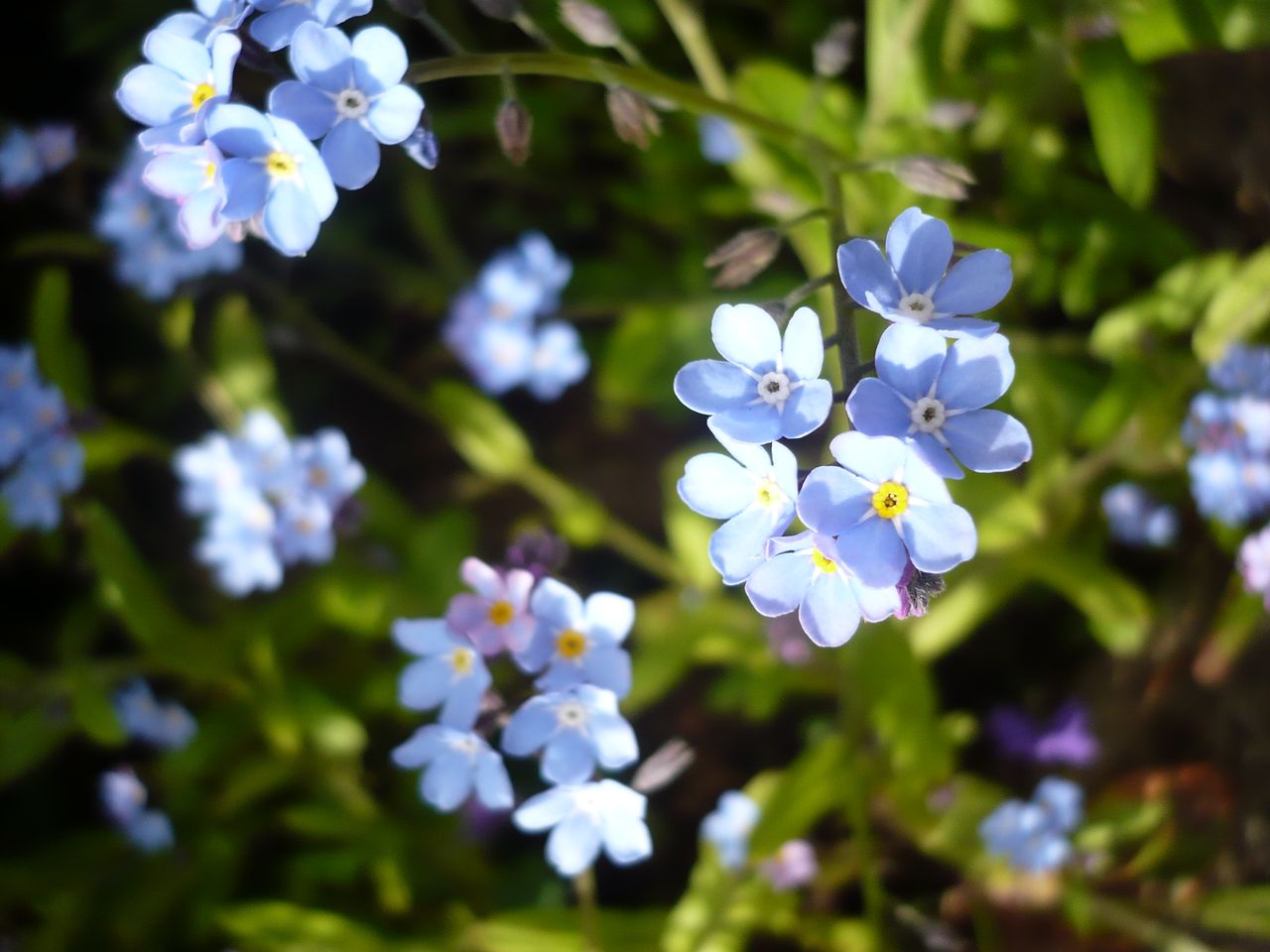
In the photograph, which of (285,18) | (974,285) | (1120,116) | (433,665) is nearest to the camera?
(974,285)

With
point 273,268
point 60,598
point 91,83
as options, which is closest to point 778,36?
point 273,268

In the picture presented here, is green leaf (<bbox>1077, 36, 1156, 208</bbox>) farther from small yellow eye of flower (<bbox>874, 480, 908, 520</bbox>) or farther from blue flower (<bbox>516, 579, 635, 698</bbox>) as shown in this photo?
blue flower (<bbox>516, 579, 635, 698</bbox>)

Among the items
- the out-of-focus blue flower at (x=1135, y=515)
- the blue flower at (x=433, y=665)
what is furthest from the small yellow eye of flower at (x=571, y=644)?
the out-of-focus blue flower at (x=1135, y=515)

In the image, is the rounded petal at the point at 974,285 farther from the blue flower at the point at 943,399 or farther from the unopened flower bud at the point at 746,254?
the unopened flower bud at the point at 746,254

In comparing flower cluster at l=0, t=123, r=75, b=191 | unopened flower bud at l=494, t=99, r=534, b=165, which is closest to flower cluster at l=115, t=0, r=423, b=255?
unopened flower bud at l=494, t=99, r=534, b=165

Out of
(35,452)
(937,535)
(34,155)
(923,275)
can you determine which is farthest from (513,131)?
(34,155)

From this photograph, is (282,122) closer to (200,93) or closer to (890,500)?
(200,93)
